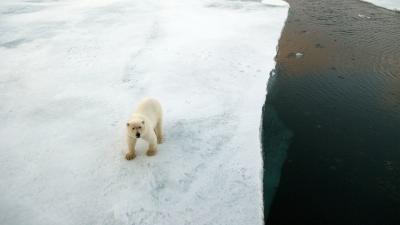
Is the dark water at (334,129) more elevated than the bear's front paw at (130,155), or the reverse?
the bear's front paw at (130,155)

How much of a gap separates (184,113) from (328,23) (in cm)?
748

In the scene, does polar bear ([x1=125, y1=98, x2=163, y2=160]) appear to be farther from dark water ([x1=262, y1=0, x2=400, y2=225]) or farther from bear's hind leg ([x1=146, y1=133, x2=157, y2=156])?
dark water ([x1=262, y1=0, x2=400, y2=225])

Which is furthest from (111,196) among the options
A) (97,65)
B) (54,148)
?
(97,65)

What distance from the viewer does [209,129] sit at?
15.7ft

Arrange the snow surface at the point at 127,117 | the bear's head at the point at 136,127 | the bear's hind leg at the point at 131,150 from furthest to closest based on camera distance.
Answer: the bear's hind leg at the point at 131,150 → the bear's head at the point at 136,127 → the snow surface at the point at 127,117

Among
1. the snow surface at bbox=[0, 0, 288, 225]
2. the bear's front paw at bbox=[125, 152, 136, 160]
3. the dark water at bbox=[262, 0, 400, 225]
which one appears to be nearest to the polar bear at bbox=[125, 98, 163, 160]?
the bear's front paw at bbox=[125, 152, 136, 160]

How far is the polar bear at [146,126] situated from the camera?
3719 mm

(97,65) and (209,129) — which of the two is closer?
(209,129)

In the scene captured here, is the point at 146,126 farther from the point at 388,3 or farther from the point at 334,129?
the point at 388,3

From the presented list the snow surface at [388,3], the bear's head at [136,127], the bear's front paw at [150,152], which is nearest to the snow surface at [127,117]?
the bear's front paw at [150,152]

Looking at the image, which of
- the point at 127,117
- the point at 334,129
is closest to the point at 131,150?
the point at 127,117

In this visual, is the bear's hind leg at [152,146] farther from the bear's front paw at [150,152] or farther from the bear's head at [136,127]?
the bear's head at [136,127]

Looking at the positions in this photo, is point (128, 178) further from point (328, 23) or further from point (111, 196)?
point (328, 23)

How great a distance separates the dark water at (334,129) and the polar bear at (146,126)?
5.12 ft
